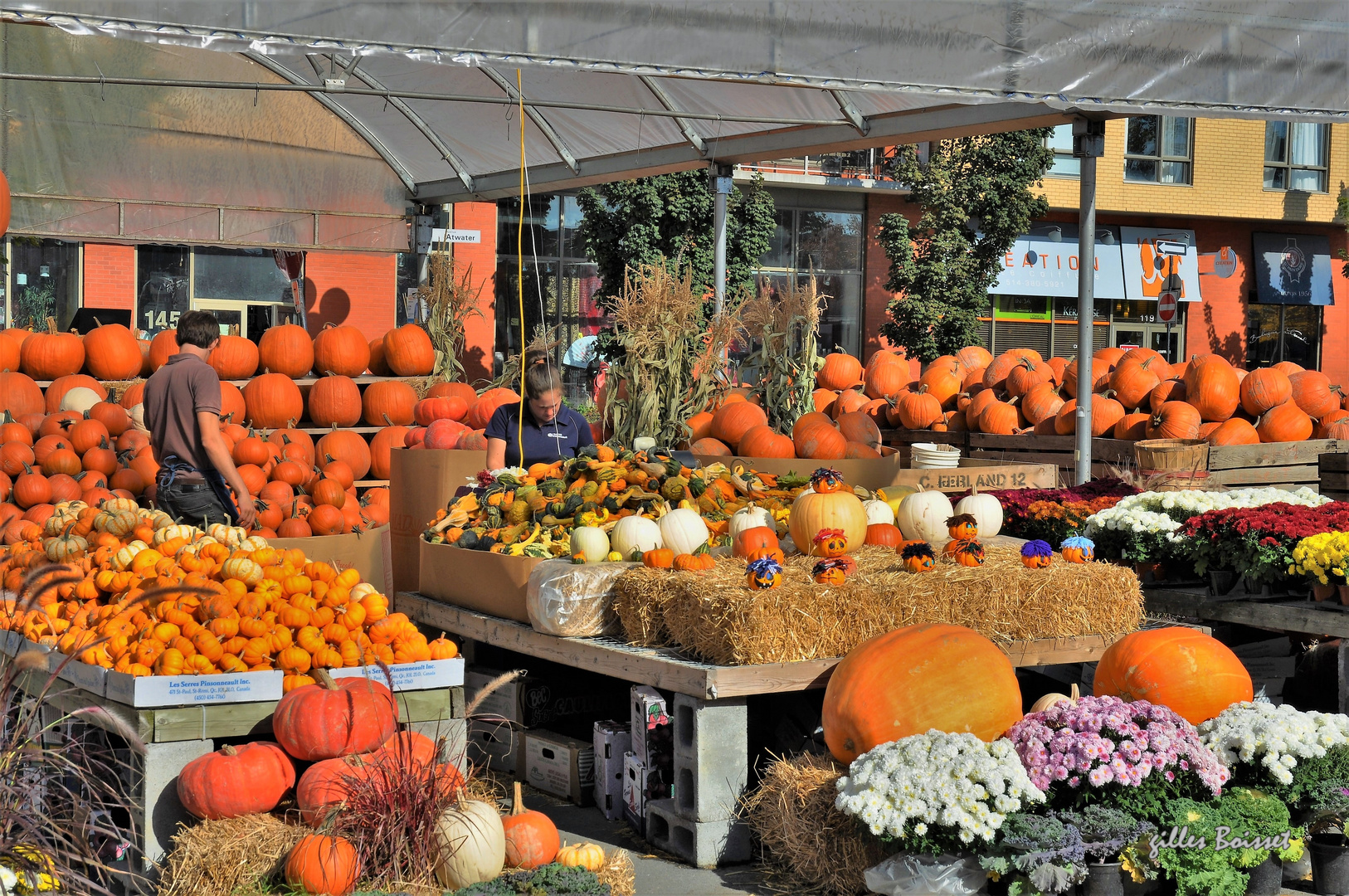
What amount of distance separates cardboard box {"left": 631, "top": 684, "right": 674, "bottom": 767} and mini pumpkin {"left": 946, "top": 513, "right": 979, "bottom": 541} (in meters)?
1.52

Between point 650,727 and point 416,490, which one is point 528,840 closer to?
point 650,727

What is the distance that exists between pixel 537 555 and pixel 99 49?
11053 mm

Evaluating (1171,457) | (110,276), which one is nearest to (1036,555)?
(1171,457)

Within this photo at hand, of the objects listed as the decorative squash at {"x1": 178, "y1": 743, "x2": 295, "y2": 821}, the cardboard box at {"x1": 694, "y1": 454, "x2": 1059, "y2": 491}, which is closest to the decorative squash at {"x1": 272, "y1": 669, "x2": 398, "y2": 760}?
the decorative squash at {"x1": 178, "y1": 743, "x2": 295, "y2": 821}

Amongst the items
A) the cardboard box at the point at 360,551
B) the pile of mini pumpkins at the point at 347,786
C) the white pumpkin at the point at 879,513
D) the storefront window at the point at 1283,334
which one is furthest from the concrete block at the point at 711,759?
the storefront window at the point at 1283,334

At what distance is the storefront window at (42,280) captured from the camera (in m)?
15.5

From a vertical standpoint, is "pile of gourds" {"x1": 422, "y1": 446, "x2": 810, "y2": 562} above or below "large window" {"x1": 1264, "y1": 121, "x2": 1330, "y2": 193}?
below

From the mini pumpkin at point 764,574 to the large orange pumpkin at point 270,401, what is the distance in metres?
6.30

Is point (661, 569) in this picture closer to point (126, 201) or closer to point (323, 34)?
point (323, 34)

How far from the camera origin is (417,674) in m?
4.57

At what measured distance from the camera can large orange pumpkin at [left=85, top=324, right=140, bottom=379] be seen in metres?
10.1

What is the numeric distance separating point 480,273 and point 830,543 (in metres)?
15.9

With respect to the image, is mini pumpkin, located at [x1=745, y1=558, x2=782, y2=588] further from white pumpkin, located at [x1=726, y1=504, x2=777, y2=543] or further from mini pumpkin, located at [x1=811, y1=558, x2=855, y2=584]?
white pumpkin, located at [x1=726, y1=504, x2=777, y2=543]

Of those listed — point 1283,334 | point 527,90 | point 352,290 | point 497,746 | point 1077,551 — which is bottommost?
point 497,746
